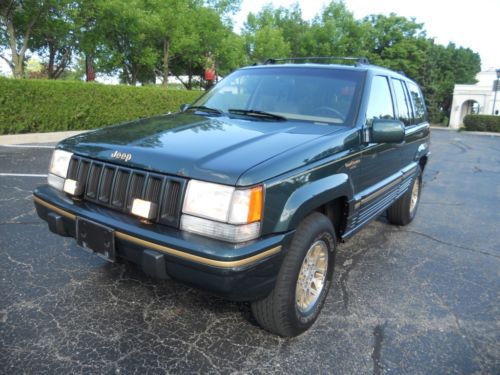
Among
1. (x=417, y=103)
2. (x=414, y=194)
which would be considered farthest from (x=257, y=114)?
(x=414, y=194)

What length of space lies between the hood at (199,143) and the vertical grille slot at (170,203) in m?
0.07

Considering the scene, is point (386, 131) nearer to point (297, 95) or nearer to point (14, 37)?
point (297, 95)

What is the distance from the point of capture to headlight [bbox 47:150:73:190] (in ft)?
9.09

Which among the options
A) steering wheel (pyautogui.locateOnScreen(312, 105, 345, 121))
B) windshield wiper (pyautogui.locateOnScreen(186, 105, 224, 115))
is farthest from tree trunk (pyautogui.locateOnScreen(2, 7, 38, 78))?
steering wheel (pyautogui.locateOnScreen(312, 105, 345, 121))

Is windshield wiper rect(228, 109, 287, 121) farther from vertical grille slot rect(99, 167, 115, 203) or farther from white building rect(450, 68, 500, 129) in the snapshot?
white building rect(450, 68, 500, 129)

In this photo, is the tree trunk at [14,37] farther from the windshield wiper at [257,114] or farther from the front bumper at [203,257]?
the front bumper at [203,257]

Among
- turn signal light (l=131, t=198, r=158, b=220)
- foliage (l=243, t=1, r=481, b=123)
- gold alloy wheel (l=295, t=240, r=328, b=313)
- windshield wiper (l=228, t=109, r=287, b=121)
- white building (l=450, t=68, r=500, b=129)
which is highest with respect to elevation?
foliage (l=243, t=1, r=481, b=123)

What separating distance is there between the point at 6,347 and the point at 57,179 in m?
1.13

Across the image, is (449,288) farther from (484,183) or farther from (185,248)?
(484,183)

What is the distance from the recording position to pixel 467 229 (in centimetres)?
512

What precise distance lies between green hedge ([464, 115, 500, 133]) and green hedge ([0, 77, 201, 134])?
79.9ft

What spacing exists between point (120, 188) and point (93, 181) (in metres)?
0.28

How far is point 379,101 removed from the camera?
11.6ft

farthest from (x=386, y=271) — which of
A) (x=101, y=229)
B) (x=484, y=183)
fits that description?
(x=484, y=183)
